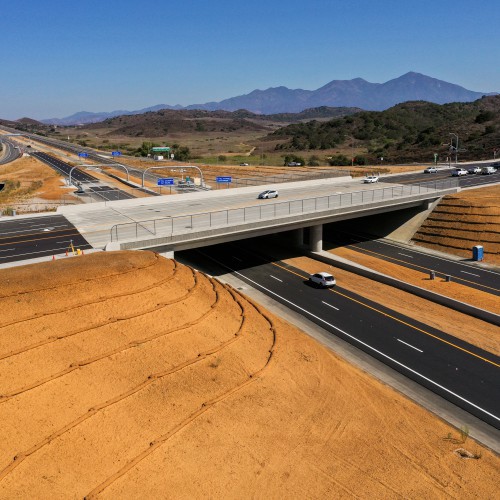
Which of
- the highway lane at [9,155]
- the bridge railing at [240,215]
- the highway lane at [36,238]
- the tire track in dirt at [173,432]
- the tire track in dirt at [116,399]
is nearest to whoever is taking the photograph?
the tire track in dirt at [173,432]

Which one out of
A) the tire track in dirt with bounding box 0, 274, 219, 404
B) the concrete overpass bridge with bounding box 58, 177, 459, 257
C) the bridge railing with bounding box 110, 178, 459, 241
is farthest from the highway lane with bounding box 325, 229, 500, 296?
the tire track in dirt with bounding box 0, 274, 219, 404

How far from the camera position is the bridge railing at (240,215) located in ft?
118

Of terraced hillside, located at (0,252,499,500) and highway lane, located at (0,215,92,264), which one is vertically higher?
highway lane, located at (0,215,92,264)

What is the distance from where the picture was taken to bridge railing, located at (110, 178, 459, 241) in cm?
3584

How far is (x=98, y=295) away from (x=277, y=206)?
25.0 m

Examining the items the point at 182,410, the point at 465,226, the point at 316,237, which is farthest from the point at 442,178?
the point at 182,410

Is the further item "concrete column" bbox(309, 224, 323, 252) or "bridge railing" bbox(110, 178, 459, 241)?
"concrete column" bbox(309, 224, 323, 252)

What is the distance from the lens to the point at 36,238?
37000 millimetres

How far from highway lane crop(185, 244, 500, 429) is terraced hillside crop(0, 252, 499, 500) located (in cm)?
320

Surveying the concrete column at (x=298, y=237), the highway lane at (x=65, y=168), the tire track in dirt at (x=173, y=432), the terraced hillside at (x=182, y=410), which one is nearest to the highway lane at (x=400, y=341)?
the terraced hillside at (x=182, y=410)

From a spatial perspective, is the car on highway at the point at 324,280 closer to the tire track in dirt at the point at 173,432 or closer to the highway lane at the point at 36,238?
the tire track in dirt at the point at 173,432

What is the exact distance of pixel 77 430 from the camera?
16.1 m

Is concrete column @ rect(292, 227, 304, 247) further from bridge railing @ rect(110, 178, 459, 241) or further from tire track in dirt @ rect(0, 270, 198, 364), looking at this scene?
tire track in dirt @ rect(0, 270, 198, 364)

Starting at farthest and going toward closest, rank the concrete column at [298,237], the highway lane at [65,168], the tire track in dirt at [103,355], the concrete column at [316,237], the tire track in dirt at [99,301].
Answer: the highway lane at [65,168]
the concrete column at [298,237]
the concrete column at [316,237]
the tire track in dirt at [99,301]
the tire track in dirt at [103,355]
